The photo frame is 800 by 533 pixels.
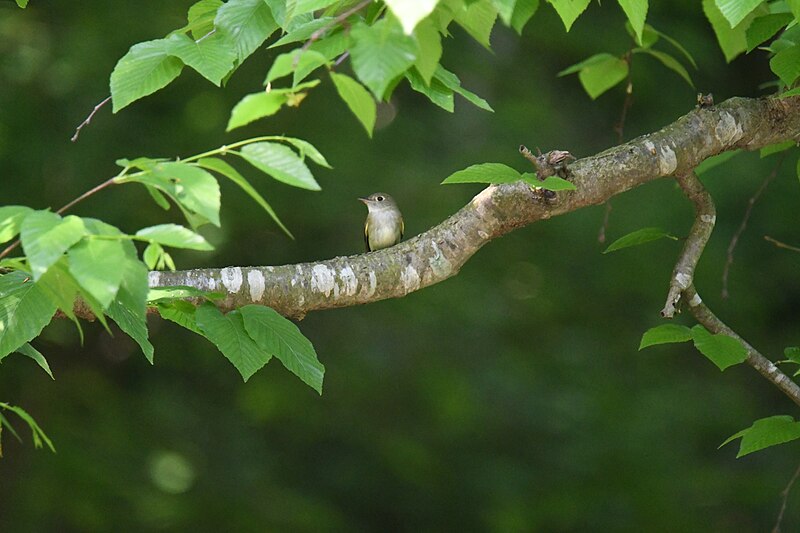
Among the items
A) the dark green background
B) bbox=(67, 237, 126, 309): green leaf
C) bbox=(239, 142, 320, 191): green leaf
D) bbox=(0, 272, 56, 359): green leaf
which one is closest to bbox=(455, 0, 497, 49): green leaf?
bbox=(239, 142, 320, 191): green leaf

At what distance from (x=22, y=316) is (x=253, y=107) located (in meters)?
0.73

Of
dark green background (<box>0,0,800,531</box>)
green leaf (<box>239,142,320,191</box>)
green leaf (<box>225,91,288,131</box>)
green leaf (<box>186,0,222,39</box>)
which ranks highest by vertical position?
green leaf (<box>225,91,288,131</box>)

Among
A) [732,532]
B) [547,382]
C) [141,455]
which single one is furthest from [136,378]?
[732,532]

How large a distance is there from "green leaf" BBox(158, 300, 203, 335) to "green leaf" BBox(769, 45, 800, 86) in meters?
1.51

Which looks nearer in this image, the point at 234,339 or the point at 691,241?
the point at 234,339

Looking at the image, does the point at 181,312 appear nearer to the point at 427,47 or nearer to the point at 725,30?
the point at 427,47

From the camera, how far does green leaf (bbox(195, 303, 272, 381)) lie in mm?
2109

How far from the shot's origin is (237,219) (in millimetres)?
6312

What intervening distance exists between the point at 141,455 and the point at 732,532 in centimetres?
422

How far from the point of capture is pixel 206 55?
1.96 m

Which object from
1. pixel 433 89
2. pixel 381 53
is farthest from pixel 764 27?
pixel 381 53

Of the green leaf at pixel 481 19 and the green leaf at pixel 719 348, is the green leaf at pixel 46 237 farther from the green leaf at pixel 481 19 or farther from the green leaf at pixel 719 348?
the green leaf at pixel 719 348

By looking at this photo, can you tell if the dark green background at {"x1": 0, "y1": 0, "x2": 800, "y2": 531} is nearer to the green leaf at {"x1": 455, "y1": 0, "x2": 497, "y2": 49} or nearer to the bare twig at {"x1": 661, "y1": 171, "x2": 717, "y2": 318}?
the bare twig at {"x1": 661, "y1": 171, "x2": 717, "y2": 318}

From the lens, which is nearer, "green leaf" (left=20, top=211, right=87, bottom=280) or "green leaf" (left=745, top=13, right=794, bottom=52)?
"green leaf" (left=20, top=211, right=87, bottom=280)
